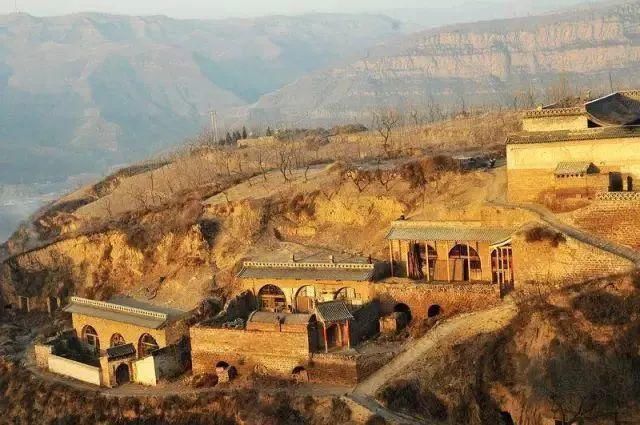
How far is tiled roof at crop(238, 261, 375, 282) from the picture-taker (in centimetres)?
3578

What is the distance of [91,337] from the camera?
40344 millimetres

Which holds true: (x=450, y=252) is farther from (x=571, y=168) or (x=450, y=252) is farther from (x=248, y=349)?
(x=248, y=349)

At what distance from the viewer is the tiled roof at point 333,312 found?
32.7 meters

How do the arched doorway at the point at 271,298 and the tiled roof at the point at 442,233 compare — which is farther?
the arched doorway at the point at 271,298

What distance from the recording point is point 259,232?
43.0m

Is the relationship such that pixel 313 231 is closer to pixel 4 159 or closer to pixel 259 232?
pixel 259 232

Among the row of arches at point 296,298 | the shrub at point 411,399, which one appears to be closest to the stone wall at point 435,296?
the row of arches at point 296,298

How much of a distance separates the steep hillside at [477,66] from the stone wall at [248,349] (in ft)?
315

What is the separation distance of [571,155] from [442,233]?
19.6 ft

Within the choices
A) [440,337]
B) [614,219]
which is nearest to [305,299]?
[440,337]

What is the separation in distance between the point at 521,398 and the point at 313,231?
658 inches

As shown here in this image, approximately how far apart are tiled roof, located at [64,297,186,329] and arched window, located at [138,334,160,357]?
2.10 ft

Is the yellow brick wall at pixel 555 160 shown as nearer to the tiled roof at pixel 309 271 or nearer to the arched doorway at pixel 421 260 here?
A: the arched doorway at pixel 421 260

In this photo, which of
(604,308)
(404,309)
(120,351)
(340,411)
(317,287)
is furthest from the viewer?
(317,287)
